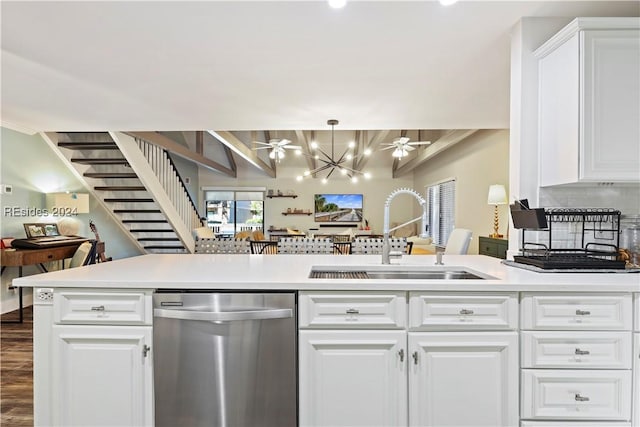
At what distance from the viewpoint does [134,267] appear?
1922 mm

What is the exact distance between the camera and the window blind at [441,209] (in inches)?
291

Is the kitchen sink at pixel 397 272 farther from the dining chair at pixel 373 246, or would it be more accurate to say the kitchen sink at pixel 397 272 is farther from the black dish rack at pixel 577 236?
the dining chair at pixel 373 246

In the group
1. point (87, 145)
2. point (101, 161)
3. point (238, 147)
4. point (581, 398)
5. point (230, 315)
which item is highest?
point (238, 147)

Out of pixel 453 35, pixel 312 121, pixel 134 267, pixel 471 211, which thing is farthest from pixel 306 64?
pixel 471 211

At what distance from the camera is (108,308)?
5.11 ft

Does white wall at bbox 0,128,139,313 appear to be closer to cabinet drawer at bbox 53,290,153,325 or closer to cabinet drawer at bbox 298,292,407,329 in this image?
cabinet drawer at bbox 53,290,153,325

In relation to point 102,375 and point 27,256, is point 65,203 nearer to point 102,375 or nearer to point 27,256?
point 27,256

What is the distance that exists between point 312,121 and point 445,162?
4.45 metres

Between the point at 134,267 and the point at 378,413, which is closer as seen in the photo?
the point at 378,413

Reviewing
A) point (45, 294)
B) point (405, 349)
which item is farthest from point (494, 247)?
point (45, 294)

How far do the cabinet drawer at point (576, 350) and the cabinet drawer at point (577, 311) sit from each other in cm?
3

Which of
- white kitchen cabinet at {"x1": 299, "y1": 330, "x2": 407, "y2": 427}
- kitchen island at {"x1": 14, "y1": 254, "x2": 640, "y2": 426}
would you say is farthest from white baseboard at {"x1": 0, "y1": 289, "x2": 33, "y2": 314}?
white kitchen cabinet at {"x1": 299, "y1": 330, "x2": 407, "y2": 427}

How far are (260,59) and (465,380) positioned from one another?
2.40 m

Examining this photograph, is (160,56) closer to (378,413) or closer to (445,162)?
(378,413)
